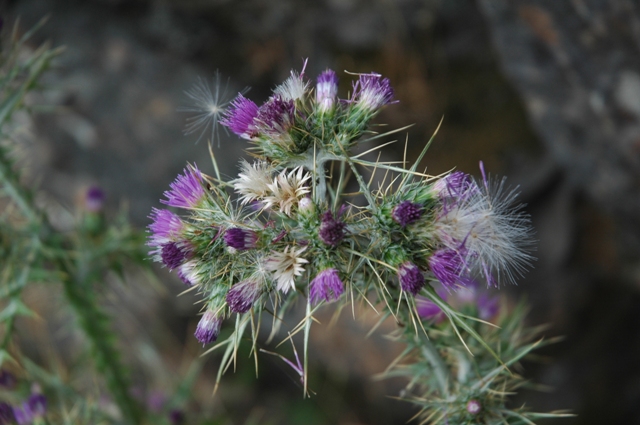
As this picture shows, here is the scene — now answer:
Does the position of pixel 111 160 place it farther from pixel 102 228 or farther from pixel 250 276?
pixel 250 276

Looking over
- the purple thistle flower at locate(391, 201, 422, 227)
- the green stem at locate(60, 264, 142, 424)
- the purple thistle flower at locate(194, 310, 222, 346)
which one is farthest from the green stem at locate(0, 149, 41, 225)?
the purple thistle flower at locate(391, 201, 422, 227)

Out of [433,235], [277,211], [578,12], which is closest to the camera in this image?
[433,235]

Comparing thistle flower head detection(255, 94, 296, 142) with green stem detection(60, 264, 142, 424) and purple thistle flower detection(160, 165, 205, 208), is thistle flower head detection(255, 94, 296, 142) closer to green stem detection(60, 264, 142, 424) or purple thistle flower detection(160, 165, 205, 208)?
purple thistle flower detection(160, 165, 205, 208)

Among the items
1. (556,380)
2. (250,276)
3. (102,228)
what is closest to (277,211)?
(250,276)

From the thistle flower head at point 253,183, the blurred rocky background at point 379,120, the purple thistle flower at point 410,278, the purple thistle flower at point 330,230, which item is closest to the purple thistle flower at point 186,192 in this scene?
the thistle flower head at point 253,183

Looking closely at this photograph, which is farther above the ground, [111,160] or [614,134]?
[111,160]

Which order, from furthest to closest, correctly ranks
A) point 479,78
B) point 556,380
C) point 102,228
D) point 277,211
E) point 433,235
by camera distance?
1. point 479,78
2. point 556,380
3. point 102,228
4. point 277,211
5. point 433,235

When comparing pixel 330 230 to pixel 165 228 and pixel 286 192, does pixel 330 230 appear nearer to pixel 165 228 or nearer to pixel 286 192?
pixel 286 192
